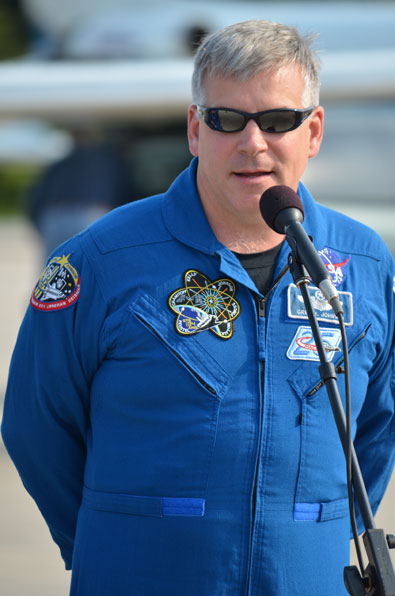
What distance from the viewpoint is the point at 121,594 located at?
2.21 meters

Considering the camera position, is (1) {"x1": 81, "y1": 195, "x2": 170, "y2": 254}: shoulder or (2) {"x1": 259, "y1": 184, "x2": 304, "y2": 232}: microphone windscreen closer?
(2) {"x1": 259, "y1": 184, "x2": 304, "y2": 232}: microphone windscreen

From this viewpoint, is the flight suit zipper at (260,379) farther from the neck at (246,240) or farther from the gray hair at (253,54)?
the gray hair at (253,54)

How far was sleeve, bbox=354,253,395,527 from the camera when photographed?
2.43 m

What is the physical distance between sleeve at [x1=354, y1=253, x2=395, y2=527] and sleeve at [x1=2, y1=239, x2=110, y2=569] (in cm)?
69

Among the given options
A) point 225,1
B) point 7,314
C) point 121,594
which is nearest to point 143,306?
point 121,594

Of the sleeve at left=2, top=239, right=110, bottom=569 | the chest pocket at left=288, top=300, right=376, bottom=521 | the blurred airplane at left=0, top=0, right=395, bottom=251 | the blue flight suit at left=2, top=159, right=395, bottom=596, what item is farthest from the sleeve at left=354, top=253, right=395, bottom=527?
the blurred airplane at left=0, top=0, right=395, bottom=251

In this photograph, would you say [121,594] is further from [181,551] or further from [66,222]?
[66,222]

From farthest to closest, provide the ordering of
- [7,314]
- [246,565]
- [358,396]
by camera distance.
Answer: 1. [7,314]
2. [358,396]
3. [246,565]

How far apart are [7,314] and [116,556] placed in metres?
9.91

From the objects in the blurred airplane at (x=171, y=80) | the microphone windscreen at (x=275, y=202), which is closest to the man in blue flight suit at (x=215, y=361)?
the microphone windscreen at (x=275, y=202)

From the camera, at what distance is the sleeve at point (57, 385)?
90.6 inches

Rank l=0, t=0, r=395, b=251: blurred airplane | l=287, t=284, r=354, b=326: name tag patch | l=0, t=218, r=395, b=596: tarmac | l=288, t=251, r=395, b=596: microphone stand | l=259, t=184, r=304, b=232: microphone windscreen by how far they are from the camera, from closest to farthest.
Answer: l=288, t=251, r=395, b=596: microphone stand
l=259, t=184, r=304, b=232: microphone windscreen
l=287, t=284, r=354, b=326: name tag patch
l=0, t=218, r=395, b=596: tarmac
l=0, t=0, r=395, b=251: blurred airplane

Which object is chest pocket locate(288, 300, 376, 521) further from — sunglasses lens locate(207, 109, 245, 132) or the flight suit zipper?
sunglasses lens locate(207, 109, 245, 132)

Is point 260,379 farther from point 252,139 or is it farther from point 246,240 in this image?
point 252,139
